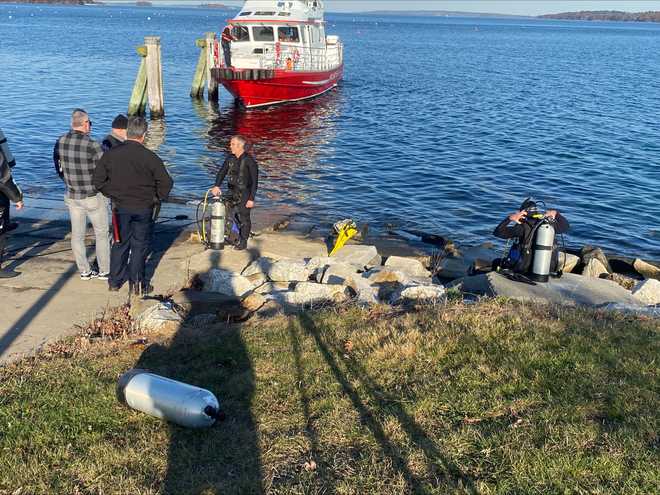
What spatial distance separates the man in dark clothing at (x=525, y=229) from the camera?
8383 millimetres

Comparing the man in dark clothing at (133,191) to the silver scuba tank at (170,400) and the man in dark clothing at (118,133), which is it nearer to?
the man in dark clothing at (118,133)

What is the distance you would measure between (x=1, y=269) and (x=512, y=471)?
6.66 meters

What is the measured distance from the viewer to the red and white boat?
92.8 feet

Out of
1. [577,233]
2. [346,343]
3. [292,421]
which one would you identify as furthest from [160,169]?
[577,233]

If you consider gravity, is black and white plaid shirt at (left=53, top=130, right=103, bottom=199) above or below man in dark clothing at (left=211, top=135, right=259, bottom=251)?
above

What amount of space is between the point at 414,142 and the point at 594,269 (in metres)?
15.0

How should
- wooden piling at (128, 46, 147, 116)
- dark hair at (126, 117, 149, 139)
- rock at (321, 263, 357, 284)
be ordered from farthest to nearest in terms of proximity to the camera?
1. wooden piling at (128, 46, 147, 116)
2. rock at (321, 263, 357, 284)
3. dark hair at (126, 117, 149, 139)

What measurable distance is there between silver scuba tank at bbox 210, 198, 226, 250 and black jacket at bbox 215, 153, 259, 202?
34 centimetres

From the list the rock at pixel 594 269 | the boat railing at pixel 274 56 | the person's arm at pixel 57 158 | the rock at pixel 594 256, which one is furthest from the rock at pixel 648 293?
the boat railing at pixel 274 56

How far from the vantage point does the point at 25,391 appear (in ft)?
16.1

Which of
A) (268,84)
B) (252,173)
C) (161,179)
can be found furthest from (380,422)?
(268,84)

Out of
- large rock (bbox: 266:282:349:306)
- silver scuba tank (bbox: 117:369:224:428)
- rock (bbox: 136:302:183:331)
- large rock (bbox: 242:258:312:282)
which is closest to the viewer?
silver scuba tank (bbox: 117:369:224:428)

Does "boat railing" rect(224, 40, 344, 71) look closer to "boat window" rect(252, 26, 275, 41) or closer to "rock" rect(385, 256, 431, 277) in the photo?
"boat window" rect(252, 26, 275, 41)

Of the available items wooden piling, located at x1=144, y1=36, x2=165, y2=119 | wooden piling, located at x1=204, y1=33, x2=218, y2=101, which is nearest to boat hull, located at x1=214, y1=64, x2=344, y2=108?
wooden piling, located at x1=204, y1=33, x2=218, y2=101
